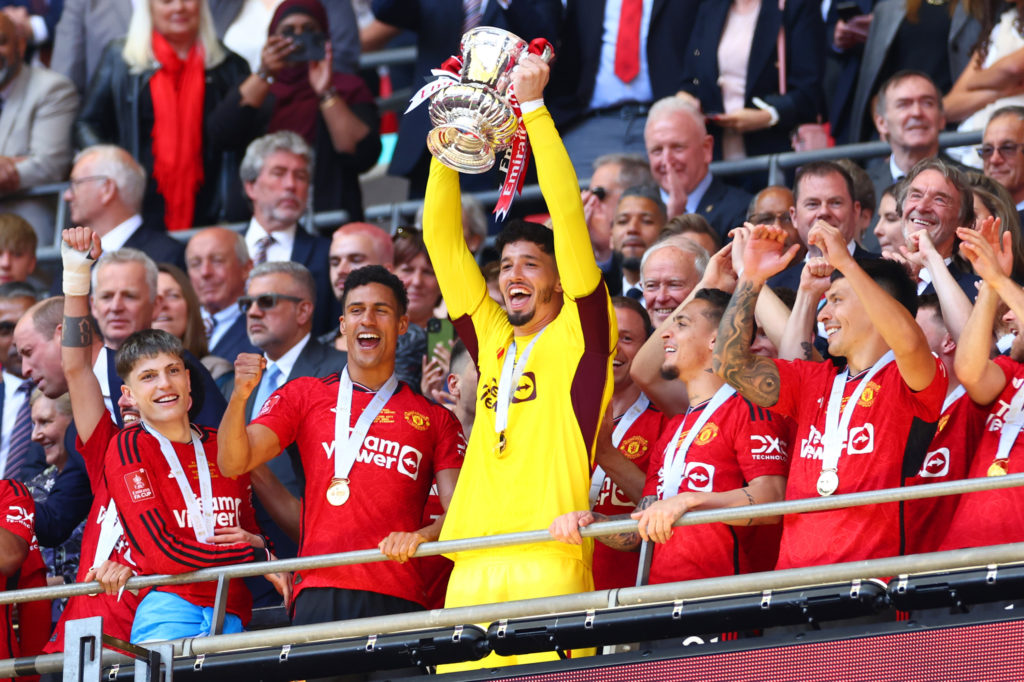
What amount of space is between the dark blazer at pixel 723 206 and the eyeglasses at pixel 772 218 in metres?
0.61

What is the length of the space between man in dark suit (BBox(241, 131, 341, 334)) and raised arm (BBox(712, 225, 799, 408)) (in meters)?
4.19

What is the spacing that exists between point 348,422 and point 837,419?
1905 mm

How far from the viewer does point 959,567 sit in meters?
5.26

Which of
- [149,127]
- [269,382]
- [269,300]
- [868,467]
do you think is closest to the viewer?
[868,467]

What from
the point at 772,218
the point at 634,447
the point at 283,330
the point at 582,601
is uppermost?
the point at 772,218

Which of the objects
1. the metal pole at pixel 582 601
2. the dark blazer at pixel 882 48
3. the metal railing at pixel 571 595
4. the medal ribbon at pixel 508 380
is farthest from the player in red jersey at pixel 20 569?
the dark blazer at pixel 882 48

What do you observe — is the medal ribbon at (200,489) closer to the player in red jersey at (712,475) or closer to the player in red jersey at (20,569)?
the player in red jersey at (20,569)

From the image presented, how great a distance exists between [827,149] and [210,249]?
3.48 m

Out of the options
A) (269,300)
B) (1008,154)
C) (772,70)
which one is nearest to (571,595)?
(269,300)

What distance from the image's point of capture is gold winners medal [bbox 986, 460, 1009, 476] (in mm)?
5750

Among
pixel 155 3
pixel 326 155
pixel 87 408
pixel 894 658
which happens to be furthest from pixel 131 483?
pixel 155 3

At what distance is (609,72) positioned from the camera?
10.2m

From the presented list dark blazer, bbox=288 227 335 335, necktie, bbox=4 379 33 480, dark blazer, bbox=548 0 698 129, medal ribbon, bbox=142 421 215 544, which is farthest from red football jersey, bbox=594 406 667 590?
dark blazer, bbox=548 0 698 129

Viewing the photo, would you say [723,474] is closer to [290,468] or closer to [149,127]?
[290,468]
